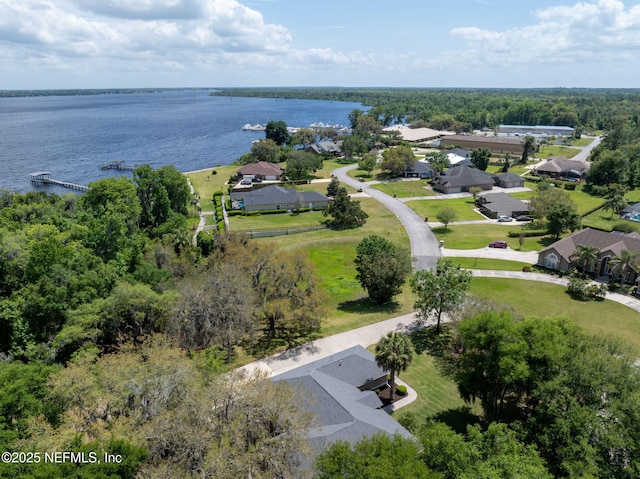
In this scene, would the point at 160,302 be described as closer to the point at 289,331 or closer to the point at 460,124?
the point at 289,331

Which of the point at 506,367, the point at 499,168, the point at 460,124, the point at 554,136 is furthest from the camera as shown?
the point at 460,124

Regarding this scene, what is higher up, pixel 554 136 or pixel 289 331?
pixel 554 136

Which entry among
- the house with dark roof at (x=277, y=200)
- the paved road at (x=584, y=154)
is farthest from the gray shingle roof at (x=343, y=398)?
the paved road at (x=584, y=154)

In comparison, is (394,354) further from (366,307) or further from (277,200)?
(277,200)

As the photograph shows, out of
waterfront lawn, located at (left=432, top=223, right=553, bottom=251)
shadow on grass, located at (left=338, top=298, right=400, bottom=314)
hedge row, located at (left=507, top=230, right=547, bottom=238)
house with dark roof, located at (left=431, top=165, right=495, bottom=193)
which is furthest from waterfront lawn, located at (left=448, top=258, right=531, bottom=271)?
house with dark roof, located at (left=431, top=165, right=495, bottom=193)

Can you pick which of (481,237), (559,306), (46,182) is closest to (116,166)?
(46,182)

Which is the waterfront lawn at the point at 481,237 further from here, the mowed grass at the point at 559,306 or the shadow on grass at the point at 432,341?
the shadow on grass at the point at 432,341

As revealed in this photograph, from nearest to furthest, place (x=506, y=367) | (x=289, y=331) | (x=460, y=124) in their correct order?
(x=506, y=367) → (x=289, y=331) → (x=460, y=124)

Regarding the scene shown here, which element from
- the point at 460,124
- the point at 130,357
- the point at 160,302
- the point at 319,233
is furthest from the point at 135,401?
the point at 460,124
